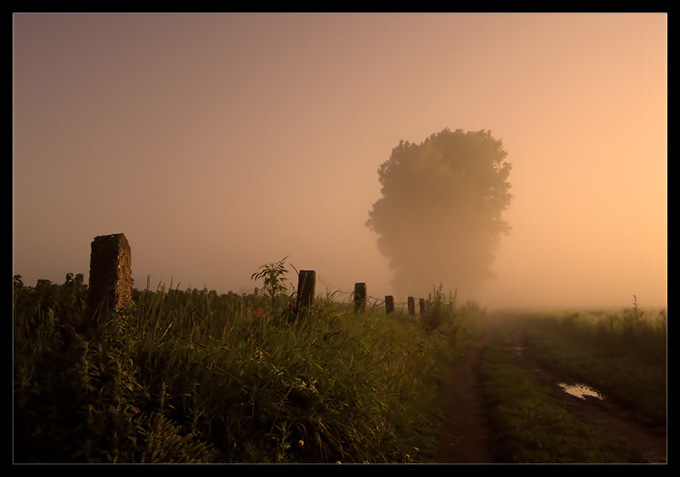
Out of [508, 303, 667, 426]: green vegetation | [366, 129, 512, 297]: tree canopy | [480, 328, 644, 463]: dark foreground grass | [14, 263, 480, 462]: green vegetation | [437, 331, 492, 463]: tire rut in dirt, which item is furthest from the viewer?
[366, 129, 512, 297]: tree canopy

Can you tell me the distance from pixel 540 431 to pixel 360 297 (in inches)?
203

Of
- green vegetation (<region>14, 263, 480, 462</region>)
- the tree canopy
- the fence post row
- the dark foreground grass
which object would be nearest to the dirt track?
the dark foreground grass

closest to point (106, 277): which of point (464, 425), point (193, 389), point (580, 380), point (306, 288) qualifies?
point (193, 389)

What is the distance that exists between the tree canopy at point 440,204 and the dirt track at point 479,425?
3039 centimetres

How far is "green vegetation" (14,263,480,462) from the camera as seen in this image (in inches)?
143

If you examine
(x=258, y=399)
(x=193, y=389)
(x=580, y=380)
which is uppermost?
(x=193, y=389)

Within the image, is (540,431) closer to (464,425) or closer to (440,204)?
(464,425)

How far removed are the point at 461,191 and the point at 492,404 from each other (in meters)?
34.0

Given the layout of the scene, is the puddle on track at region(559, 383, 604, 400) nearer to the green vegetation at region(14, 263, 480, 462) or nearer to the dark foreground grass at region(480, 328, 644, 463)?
the dark foreground grass at region(480, 328, 644, 463)

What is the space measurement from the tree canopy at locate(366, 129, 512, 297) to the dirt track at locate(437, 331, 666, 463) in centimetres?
3039

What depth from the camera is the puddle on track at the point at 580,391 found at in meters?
9.08

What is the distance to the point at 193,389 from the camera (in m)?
4.29

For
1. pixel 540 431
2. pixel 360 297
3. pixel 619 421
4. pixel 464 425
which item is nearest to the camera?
pixel 540 431
